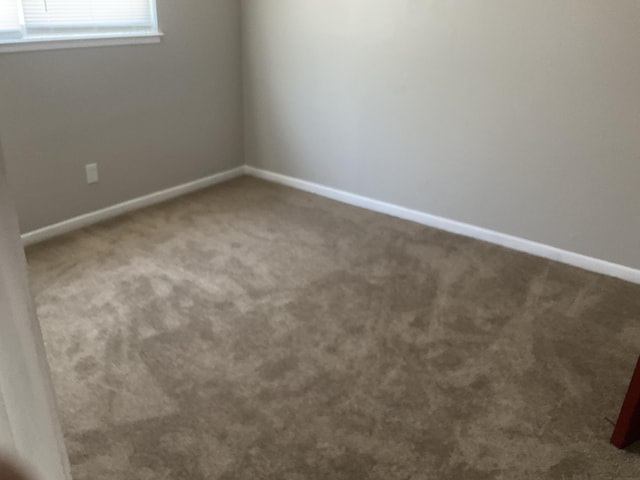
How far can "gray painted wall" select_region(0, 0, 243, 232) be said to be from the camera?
2.93 m

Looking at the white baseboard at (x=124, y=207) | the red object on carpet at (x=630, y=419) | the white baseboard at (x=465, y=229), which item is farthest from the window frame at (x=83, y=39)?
the red object on carpet at (x=630, y=419)

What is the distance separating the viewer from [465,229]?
331 centimetres

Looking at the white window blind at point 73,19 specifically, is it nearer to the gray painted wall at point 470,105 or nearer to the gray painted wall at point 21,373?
the gray painted wall at point 470,105

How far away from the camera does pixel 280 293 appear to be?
2660 millimetres

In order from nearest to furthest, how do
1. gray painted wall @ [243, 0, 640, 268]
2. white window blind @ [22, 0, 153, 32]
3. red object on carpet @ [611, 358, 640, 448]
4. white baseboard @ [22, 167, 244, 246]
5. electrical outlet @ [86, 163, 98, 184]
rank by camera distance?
red object on carpet @ [611, 358, 640, 448] → gray painted wall @ [243, 0, 640, 268] → white window blind @ [22, 0, 153, 32] → white baseboard @ [22, 167, 244, 246] → electrical outlet @ [86, 163, 98, 184]

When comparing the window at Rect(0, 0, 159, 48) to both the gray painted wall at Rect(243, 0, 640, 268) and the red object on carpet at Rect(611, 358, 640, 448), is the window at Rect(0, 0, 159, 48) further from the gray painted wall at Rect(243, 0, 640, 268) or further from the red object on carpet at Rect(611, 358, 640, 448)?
the red object on carpet at Rect(611, 358, 640, 448)

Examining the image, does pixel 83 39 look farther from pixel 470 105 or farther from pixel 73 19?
pixel 470 105

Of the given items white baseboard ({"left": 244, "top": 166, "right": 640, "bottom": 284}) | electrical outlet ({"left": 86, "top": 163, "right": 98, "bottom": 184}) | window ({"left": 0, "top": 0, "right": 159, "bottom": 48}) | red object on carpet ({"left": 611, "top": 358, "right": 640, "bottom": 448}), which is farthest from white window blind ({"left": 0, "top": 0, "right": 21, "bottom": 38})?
red object on carpet ({"left": 611, "top": 358, "right": 640, "bottom": 448})

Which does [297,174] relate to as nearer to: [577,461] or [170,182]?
[170,182]

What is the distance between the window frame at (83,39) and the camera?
2.77 metres

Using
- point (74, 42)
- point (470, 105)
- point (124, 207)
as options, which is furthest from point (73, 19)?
point (470, 105)

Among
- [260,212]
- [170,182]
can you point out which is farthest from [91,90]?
[260,212]

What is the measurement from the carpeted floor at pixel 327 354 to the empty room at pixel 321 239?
1 cm

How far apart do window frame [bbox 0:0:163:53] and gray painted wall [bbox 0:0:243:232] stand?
4 cm
